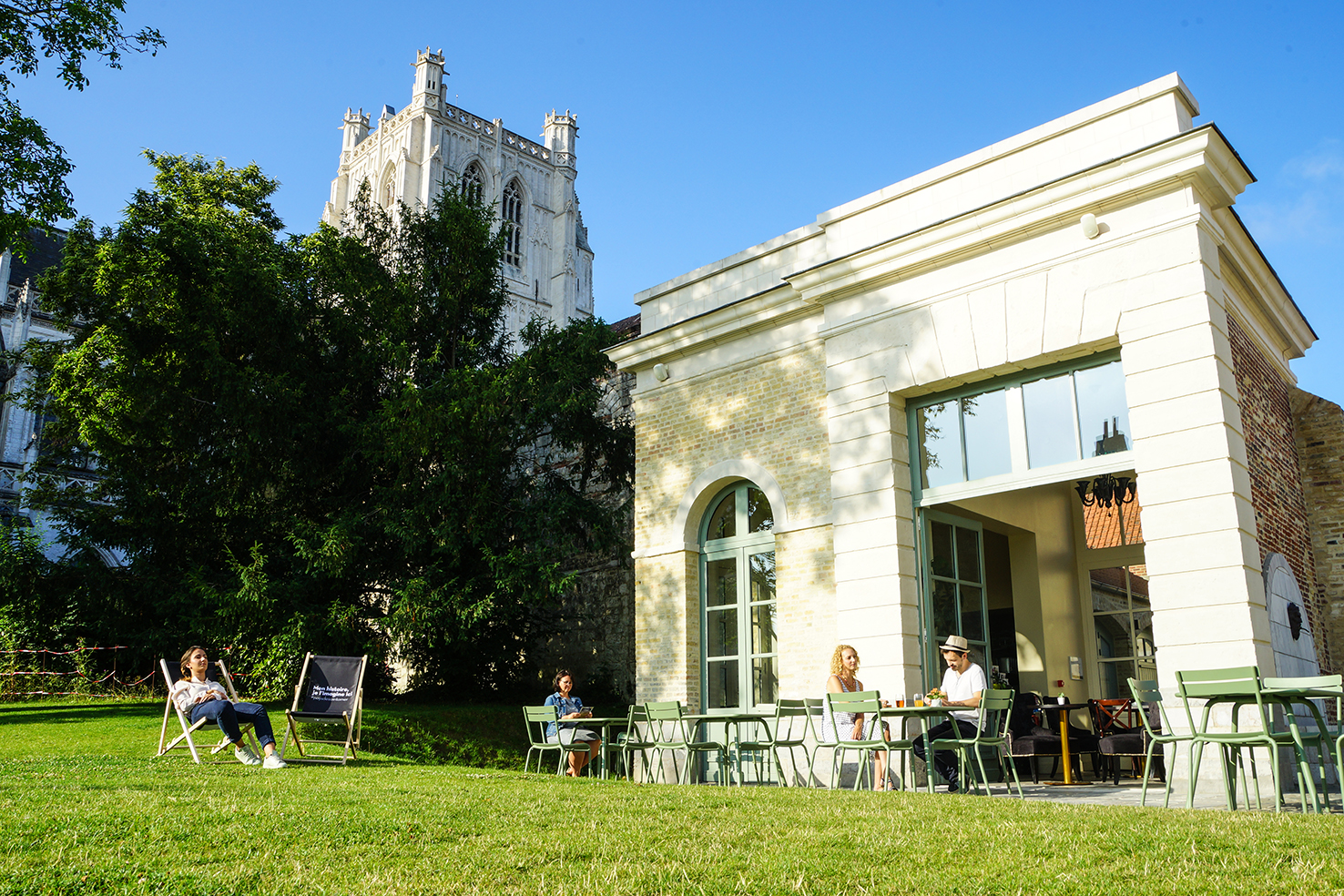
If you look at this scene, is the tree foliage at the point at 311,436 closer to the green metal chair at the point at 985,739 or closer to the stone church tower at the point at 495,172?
the green metal chair at the point at 985,739

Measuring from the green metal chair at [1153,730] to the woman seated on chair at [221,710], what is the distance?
6.13 m

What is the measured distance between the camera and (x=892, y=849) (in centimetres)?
393

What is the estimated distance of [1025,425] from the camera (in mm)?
8617

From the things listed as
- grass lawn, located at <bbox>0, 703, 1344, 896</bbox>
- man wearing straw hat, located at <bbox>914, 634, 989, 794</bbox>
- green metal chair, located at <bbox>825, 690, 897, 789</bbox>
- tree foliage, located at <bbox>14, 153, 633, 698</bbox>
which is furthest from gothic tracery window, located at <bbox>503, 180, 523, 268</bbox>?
grass lawn, located at <bbox>0, 703, 1344, 896</bbox>

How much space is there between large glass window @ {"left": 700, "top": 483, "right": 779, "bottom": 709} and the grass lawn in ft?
13.3

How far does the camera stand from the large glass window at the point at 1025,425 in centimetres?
818

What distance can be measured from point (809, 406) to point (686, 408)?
176 centimetres

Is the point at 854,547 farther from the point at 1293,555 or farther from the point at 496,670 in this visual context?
the point at 496,670

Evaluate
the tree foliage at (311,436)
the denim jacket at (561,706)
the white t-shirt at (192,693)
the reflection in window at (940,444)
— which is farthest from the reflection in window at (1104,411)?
the white t-shirt at (192,693)

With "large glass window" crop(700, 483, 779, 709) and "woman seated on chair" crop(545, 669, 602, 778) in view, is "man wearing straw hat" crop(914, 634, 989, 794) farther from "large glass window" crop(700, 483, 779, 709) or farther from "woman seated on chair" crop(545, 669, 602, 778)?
"woman seated on chair" crop(545, 669, 602, 778)

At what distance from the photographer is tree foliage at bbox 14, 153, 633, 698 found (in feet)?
40.6

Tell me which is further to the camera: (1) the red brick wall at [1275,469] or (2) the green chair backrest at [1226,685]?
(1) the red brick wall at [1275,469]

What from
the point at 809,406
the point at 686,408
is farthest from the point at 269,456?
the point at 809,406

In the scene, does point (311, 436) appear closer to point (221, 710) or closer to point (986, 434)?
point (221, 710)
